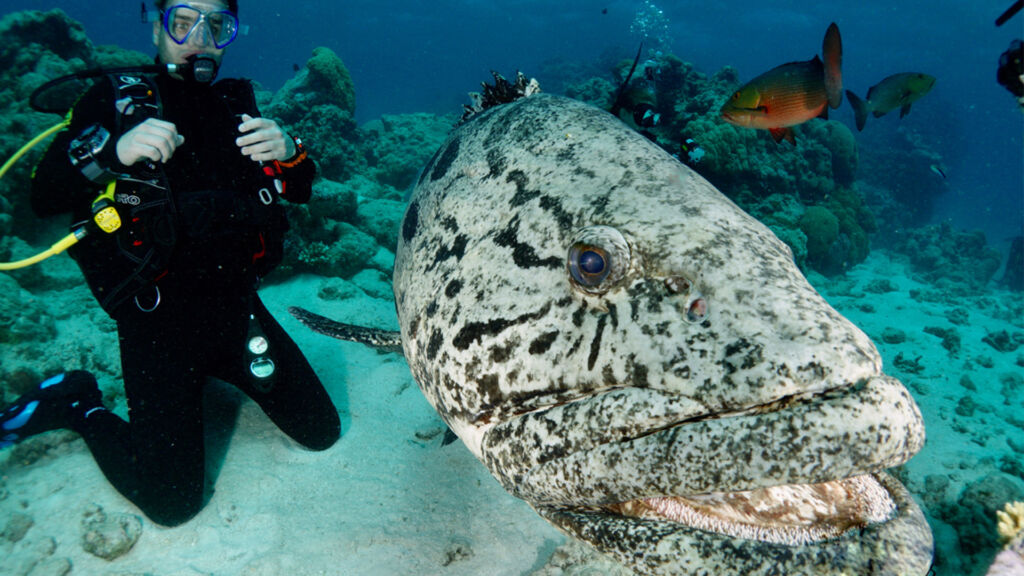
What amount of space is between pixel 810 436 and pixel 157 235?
355cm

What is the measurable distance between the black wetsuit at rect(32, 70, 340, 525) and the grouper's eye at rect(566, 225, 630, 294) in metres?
2.62

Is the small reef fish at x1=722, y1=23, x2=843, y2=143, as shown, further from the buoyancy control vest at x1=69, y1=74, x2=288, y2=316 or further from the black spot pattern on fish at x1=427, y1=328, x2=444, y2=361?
the buoyancy control vest at x1=69, y1=74, x2=288, y2=316

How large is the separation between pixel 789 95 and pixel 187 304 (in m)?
5.44

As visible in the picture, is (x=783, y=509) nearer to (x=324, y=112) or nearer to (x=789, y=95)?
(x=789, y=95)

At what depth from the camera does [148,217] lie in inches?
118

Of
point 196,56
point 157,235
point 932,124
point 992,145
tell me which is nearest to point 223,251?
point 157,235

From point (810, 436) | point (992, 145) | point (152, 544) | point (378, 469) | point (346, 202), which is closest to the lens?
point (810, 436)

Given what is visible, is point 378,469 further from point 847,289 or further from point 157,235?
point 847,289

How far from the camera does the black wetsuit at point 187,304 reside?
121 inches

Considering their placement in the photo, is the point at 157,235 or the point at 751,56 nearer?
the point at 157,235

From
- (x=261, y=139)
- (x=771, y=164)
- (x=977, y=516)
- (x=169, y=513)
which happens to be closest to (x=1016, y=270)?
(x=771, y=164)

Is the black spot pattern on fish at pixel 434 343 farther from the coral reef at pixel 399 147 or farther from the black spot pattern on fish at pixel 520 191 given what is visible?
the coral reef at pixel 399 147

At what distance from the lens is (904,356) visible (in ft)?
26.0

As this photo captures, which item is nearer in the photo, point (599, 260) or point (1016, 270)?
point (599, 260)
